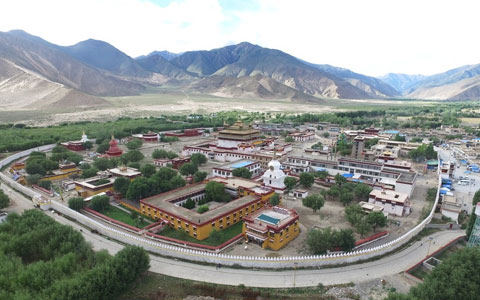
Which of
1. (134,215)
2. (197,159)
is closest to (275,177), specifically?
(197,159)

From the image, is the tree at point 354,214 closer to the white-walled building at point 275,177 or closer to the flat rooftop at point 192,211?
the flat rooftop at point 192,211

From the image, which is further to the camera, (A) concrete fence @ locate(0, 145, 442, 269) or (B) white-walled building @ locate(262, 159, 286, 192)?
(B) white-walled building @ locate(262, 159, 286, 192)

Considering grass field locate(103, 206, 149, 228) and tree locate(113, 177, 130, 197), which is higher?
tree locate(113, 177, 130, 197)

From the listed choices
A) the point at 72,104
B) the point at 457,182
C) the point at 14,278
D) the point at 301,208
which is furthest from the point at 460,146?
the point at 72,104

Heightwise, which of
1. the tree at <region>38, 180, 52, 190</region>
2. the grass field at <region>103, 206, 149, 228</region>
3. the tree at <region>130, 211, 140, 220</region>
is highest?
the tree at <region>38, 180, 52, 190</region>

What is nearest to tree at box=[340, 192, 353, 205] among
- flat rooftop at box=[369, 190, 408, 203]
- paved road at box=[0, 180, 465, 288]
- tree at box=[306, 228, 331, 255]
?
flat rooftop at box=[369, 190, 408, 203]

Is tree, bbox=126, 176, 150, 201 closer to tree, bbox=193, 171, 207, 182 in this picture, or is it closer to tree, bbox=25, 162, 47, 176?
tree, bbox=193, 171, 207, 182
